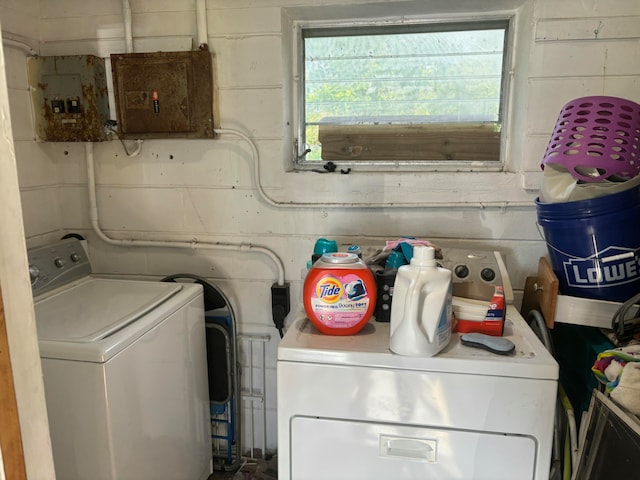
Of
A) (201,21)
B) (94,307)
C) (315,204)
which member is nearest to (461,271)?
(315,204)

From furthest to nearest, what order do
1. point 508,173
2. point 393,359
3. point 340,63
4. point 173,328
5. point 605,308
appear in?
point 340,63 → point 508,173 → point 173,328 → point 605,308 → point 393,359

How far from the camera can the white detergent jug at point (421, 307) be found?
1038 millimetres

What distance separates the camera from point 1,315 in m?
0.56

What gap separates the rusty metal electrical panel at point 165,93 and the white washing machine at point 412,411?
→ 39.4 inches

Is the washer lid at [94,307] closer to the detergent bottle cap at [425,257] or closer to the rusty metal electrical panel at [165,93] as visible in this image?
the rusty metal electrical panel at [165,93]

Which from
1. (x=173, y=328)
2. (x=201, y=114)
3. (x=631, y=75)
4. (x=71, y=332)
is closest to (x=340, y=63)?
(x=201, y=114)

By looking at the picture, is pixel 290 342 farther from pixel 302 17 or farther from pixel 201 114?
pixel 302 17

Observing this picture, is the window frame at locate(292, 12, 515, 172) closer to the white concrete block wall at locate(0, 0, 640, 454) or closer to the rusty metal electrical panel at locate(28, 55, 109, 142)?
the white concrete block wall at locate(0, 0, 640, 454)

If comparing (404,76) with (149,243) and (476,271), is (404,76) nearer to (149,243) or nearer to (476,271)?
(476,271)

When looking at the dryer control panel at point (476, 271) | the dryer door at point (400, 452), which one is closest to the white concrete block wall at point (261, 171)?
the dryer control panel at point (476, 271)

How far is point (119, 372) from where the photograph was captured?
4.08 ft

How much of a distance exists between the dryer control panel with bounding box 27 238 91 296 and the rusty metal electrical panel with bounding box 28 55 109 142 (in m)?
0.42

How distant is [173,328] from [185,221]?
50 cm

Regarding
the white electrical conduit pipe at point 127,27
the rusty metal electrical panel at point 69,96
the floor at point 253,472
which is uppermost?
the white electrical conduit pipe at point 127,27
